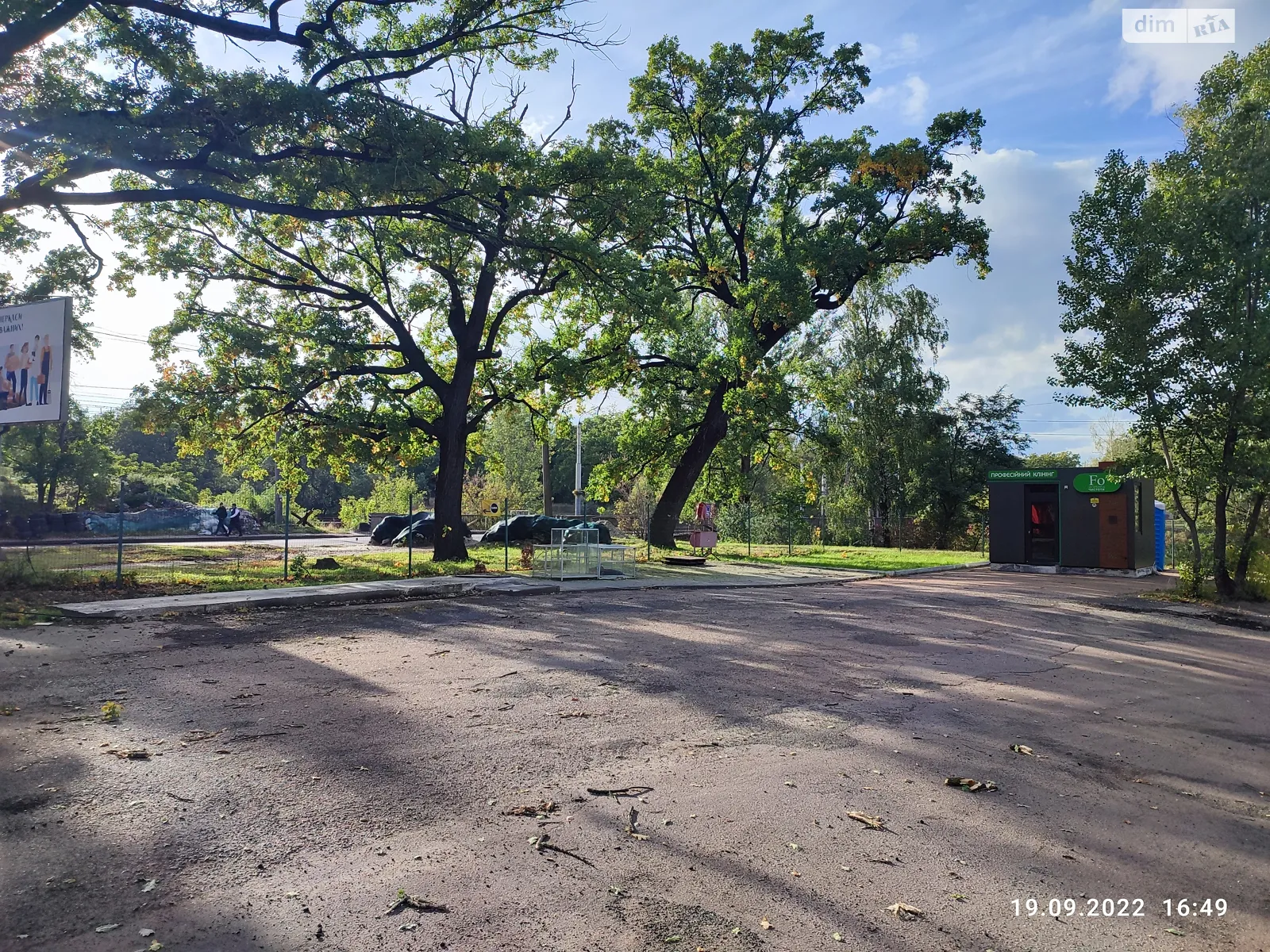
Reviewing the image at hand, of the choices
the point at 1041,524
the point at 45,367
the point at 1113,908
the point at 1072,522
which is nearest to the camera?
the point at 1113,908

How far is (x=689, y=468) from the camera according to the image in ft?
94.8

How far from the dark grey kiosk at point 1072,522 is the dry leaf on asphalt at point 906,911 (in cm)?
2456

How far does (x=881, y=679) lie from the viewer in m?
8.48

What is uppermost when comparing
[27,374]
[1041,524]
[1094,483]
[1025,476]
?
[27,374]

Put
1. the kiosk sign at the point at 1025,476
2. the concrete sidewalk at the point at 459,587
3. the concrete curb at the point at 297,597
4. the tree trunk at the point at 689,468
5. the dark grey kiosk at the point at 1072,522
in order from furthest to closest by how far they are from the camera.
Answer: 1. the tree trunk at the point at 689,468
2. the kiosk sign at the point at 1025,476
3. the dark grey kiosk at the point at 1072,522
4. the concrete sidewalk at the point at 459,587
5. the concrete curb at the point at 297,597

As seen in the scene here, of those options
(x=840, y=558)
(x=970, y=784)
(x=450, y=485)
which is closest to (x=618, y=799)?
(x=970, y=784)

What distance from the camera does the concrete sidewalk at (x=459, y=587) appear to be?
12.6m

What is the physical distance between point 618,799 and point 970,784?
93.3 inches

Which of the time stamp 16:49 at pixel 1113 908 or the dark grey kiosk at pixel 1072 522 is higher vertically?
the dark grey kiosk at pixel 1072 522

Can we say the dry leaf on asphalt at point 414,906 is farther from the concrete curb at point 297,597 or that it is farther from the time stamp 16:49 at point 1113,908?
the concrete curb at point 297,597

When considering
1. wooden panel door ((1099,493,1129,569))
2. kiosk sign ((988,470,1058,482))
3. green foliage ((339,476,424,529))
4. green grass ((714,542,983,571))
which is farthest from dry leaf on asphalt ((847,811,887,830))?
green foliage ((339,476,424,529))

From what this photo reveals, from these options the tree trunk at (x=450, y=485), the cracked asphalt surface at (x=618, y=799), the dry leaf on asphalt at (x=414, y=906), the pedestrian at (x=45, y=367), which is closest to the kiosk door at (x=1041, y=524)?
the cracked asphalt surface at (x=618, y=799)

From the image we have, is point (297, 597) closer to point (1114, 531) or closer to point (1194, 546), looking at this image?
point (1194, 546)

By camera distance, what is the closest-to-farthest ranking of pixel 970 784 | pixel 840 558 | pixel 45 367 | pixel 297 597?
pixel 970 784
pixel 297 597
pixel 45 367
pixel 840 558
